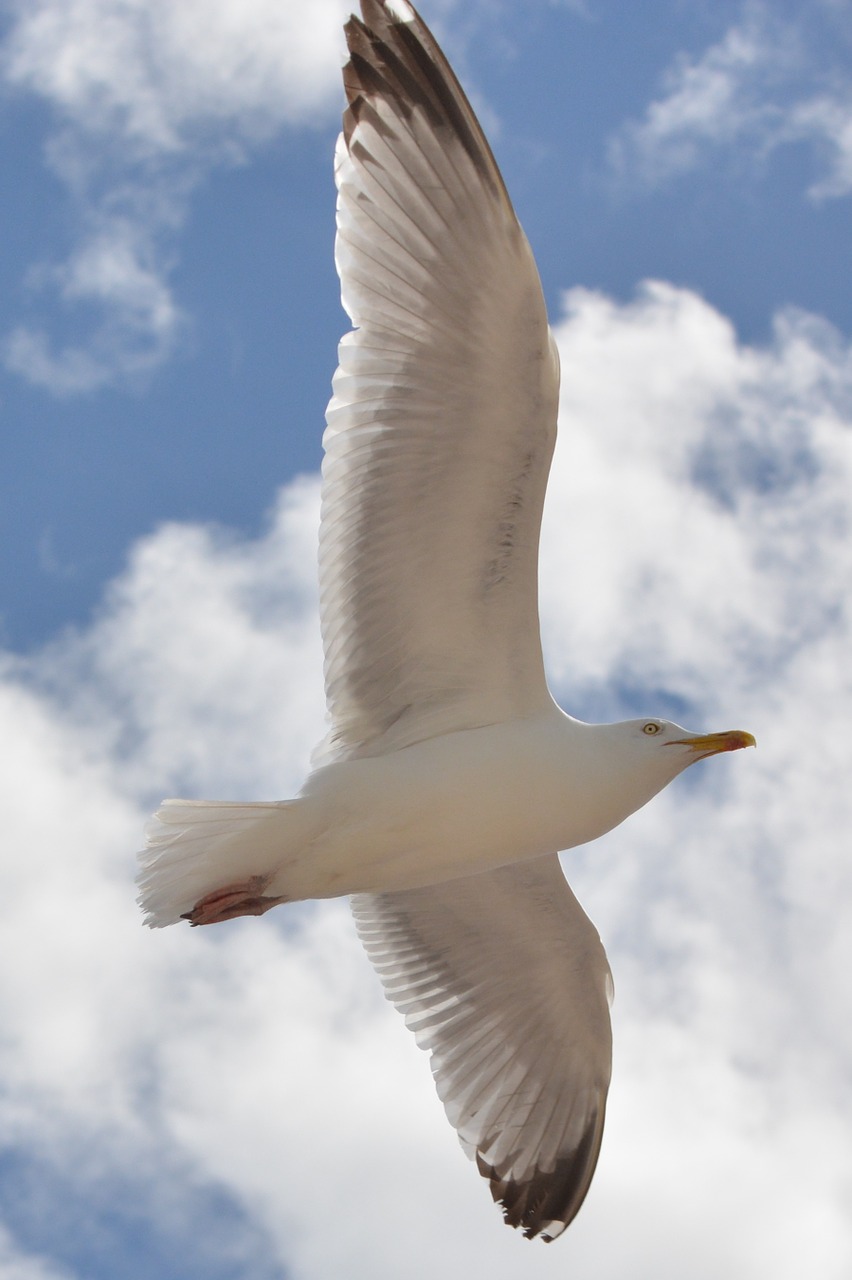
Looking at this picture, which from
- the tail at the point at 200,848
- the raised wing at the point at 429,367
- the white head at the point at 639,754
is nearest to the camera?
the raised wing at the point at 429,367

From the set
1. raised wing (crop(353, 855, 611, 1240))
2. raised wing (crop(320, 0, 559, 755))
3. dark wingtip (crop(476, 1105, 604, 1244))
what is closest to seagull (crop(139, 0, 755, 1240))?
raised wing (crop(320, 0, 559, 755))

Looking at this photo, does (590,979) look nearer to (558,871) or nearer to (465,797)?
(558,871)

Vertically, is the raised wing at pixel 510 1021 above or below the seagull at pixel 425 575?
below

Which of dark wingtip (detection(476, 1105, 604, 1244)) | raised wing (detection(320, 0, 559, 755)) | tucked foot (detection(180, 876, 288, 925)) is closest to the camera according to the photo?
→ raised wing (detection(320, 0, 559, 755))

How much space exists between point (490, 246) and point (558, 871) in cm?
319

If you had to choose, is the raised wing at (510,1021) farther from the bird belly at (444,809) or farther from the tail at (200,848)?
the tail at (200,848)

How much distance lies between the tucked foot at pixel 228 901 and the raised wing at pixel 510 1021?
1521 millimetres

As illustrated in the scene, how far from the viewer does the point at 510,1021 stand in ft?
28.2

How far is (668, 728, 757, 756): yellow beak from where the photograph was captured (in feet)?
24.9

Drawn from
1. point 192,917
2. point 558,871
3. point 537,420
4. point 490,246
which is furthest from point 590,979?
point 490,246

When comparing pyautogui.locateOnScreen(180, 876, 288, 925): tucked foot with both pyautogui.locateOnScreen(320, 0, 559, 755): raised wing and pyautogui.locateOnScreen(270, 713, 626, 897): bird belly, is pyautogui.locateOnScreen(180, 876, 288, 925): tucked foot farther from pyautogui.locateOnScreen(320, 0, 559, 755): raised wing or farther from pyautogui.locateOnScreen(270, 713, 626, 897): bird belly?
pyautogui.locateOnScreen(320, 0, 559, 755): raised wing

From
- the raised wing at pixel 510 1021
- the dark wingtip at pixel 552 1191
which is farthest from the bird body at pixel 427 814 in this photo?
the dark wingtip at pixel 552 1191

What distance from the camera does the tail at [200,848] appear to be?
23.0 ft

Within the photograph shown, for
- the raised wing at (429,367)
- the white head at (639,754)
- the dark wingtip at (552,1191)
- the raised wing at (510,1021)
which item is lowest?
the dark wingtip at (552,1191)
